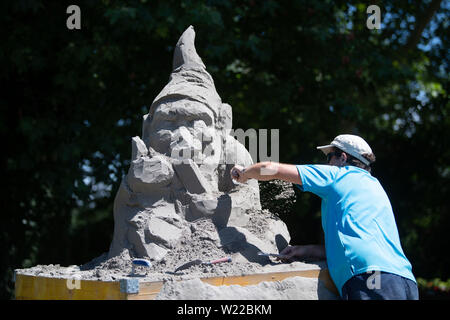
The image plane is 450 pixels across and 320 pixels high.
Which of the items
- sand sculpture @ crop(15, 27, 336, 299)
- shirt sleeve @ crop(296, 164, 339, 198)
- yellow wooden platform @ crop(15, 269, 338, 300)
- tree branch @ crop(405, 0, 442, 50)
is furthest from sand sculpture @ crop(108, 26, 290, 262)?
tree branch @ crop(405, 0, 442, 50)

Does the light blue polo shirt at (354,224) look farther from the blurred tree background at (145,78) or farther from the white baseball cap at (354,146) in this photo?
the blurred tree background at (145,78)

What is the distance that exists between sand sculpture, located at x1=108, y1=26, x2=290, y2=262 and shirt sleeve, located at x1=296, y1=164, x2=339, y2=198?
655 millimetres

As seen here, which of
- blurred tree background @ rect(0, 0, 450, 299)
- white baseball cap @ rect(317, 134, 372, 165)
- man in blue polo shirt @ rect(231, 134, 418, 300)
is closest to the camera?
man in blue polo shirt @ rect(231, 134, 418, 300)

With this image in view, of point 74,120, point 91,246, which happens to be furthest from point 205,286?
point 91,246

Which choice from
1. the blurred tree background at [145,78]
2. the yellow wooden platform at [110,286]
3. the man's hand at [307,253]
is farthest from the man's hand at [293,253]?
the blurred tree background at [145,78]

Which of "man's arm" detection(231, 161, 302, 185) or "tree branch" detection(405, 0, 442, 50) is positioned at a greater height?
"tree branch" detection(405, 0, 442, 50)

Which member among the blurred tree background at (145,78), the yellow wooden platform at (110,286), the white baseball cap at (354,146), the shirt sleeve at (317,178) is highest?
the blurred tree background at (145,78)

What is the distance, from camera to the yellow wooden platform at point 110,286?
2783 mm

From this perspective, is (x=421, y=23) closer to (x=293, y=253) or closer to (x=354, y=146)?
(x=354, y=146)

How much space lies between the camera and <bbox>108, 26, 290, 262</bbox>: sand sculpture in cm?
349

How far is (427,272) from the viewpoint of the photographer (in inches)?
380

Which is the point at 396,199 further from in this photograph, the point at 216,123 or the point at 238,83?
the point at 216,123

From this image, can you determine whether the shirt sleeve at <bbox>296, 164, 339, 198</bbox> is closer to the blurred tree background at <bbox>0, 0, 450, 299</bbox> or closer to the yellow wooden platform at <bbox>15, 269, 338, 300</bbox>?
the yellow wooden platform at <bbox>15, 269, 338, 300</bbox>
